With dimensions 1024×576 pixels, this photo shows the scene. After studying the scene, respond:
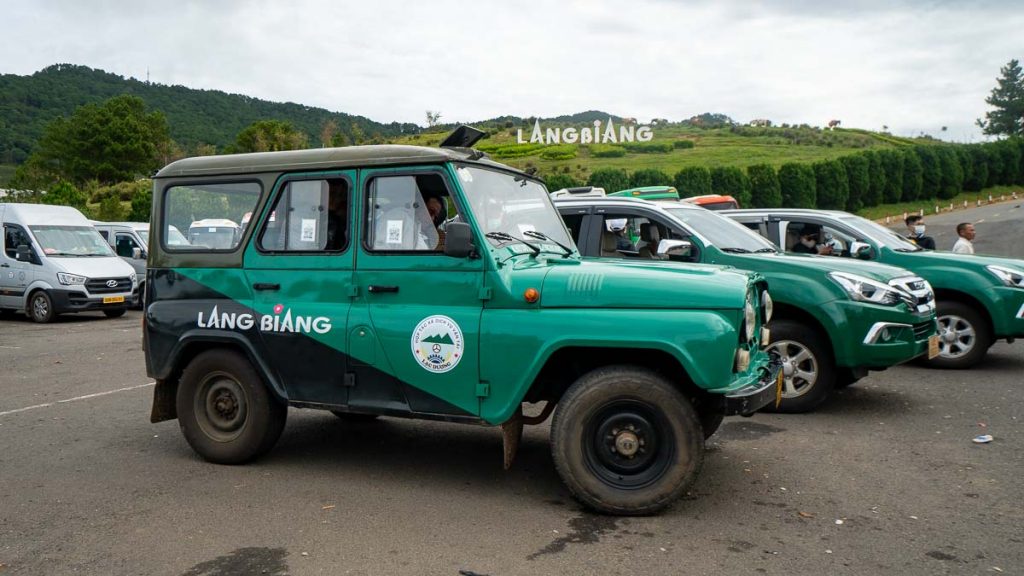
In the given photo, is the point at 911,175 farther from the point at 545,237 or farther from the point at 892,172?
the point at 545,237

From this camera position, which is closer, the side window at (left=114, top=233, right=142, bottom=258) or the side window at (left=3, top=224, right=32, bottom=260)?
the side window at (left=3, top=224, right=32, bottom=260)

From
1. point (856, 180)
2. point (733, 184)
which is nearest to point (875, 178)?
point (856, 180)

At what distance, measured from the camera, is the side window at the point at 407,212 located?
17.5 feet

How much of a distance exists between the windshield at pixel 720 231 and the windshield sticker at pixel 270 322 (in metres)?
4.11

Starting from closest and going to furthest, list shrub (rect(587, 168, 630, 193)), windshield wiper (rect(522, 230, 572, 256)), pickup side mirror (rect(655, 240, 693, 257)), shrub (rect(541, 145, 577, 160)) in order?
1. windshield wiper (rect(522, 230, 572, 256))
2. pickup side mirror (rect(655, 240, 693, 257))
3. shrub (rect(587, 168, 630, 193))
4. shrub (rect(541, 145, 577, 160))

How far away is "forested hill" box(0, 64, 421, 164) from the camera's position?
304ft

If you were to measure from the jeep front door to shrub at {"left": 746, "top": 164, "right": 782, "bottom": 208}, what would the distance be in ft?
147

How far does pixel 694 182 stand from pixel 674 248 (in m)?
41.7

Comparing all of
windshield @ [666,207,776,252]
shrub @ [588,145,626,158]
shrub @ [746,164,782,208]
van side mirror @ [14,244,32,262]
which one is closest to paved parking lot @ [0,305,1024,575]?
windshield @ [666,207,776,252]

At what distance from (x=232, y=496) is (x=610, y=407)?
2.51 metres

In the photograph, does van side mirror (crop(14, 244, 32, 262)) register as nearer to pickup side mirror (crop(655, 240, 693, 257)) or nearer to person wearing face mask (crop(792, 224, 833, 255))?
pickup side mirror (crop(655, 240, 693, 257))

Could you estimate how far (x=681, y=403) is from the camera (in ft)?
15.5

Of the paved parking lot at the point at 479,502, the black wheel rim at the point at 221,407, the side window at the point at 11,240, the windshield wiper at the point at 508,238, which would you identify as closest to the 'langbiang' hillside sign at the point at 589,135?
the side window at the point at 11,240

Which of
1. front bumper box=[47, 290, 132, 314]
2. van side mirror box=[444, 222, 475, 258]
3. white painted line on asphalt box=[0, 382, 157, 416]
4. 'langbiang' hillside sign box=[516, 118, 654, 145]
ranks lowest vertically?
white painted line on asphalt box=[0, 382, 157, 416]
